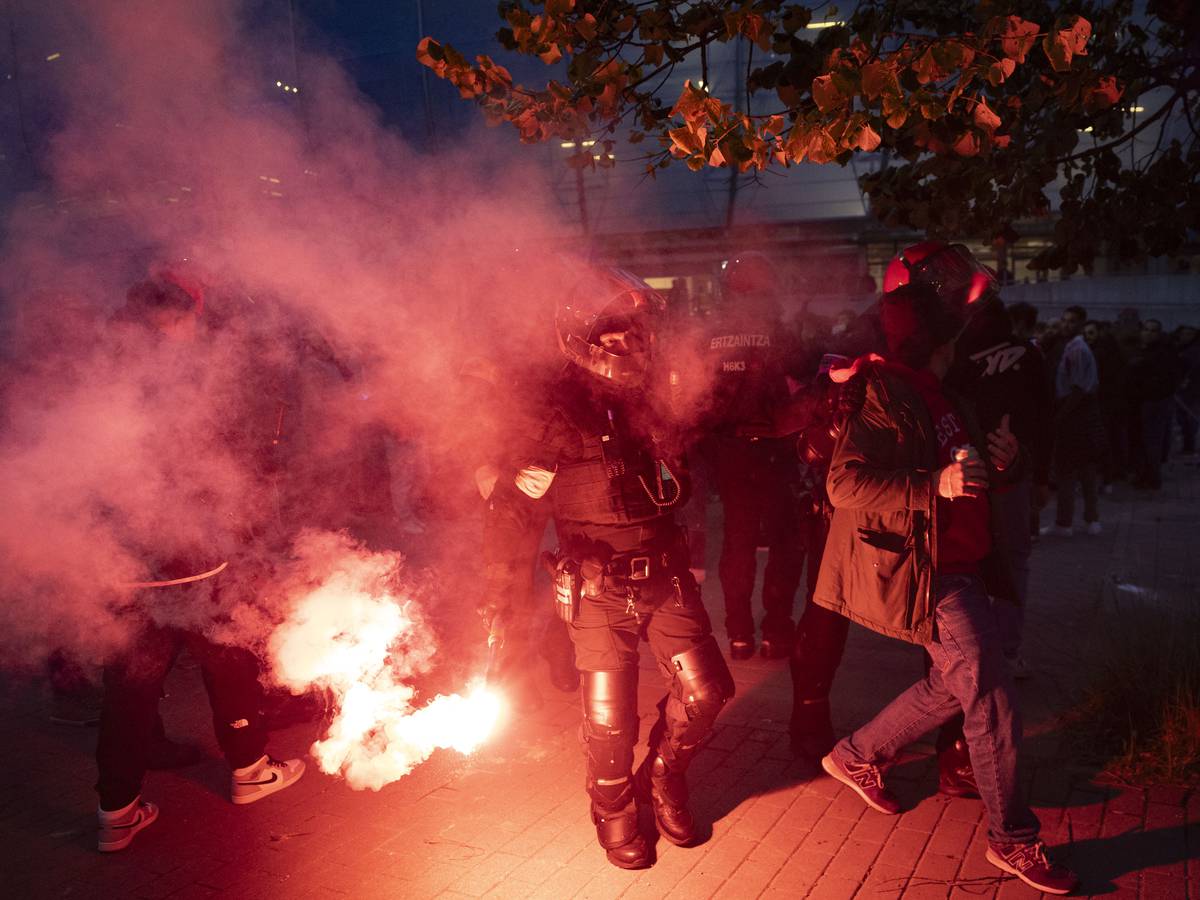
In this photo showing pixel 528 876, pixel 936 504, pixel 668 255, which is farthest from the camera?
pixel 668 255

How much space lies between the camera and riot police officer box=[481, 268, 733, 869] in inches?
138

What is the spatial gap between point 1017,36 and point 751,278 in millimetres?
2095

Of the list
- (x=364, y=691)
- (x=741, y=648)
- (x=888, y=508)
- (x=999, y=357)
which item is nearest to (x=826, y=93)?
(x=888, y=508)

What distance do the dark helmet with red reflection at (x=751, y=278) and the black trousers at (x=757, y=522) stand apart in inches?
30.9

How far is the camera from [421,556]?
8570 mm

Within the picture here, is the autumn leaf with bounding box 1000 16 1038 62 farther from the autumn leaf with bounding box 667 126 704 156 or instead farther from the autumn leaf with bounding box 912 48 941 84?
the autumn leaf with bounding box 667 126 704 156

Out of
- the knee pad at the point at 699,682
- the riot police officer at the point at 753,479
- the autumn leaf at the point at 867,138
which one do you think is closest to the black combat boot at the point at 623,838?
the knee pad at the point at 699,682

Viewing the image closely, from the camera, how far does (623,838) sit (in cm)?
357

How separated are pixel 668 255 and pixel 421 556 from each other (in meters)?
12.4

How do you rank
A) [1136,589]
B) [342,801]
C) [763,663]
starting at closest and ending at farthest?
[342,801]
[763,663]
[1136,589]

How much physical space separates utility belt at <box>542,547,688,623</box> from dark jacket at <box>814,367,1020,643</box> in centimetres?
61

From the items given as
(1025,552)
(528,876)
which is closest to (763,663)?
(1025,552)

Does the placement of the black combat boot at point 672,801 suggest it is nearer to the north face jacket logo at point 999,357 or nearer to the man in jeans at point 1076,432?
the north face jacket logo at point 999,357

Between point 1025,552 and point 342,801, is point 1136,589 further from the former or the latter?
point 342,801
